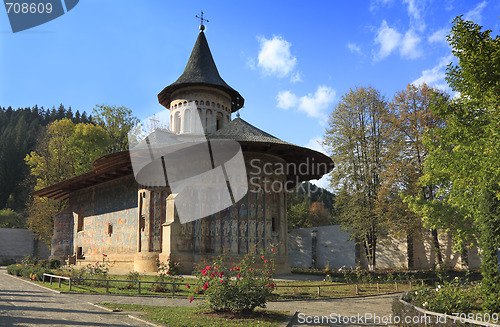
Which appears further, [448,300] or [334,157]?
[334,157]

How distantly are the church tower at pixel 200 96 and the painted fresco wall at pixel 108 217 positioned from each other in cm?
530

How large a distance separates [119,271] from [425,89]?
20211 mm

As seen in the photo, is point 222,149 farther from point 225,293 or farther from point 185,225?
point 225,293

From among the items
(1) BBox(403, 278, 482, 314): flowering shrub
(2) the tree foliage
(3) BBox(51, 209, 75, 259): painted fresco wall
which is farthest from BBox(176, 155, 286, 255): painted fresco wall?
(3) BBox(51, 209, 75, 259): painted fresco wall

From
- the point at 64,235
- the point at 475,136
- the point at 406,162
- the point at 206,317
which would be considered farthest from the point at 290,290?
the point at 64,235

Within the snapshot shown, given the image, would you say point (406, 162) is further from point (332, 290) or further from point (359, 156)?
point (332, 290)

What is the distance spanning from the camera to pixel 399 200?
21828 mm

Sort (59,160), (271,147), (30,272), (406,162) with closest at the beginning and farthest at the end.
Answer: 1. (30,272)
2. (271,147)
3. (406,162)
4. (59,160)

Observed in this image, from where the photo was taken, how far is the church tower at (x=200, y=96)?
2480cm

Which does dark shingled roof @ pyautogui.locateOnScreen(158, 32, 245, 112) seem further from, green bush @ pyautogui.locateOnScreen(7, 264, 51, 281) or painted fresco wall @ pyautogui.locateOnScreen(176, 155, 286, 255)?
green bush @ pyautogui.locateOnScreen(7, 264, 51, 281)

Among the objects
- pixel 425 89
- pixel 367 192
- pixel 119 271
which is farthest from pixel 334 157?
pixel 119 271

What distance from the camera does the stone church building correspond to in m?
18.3

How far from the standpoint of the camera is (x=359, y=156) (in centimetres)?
2456

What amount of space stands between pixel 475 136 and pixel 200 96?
1707 centimetres
